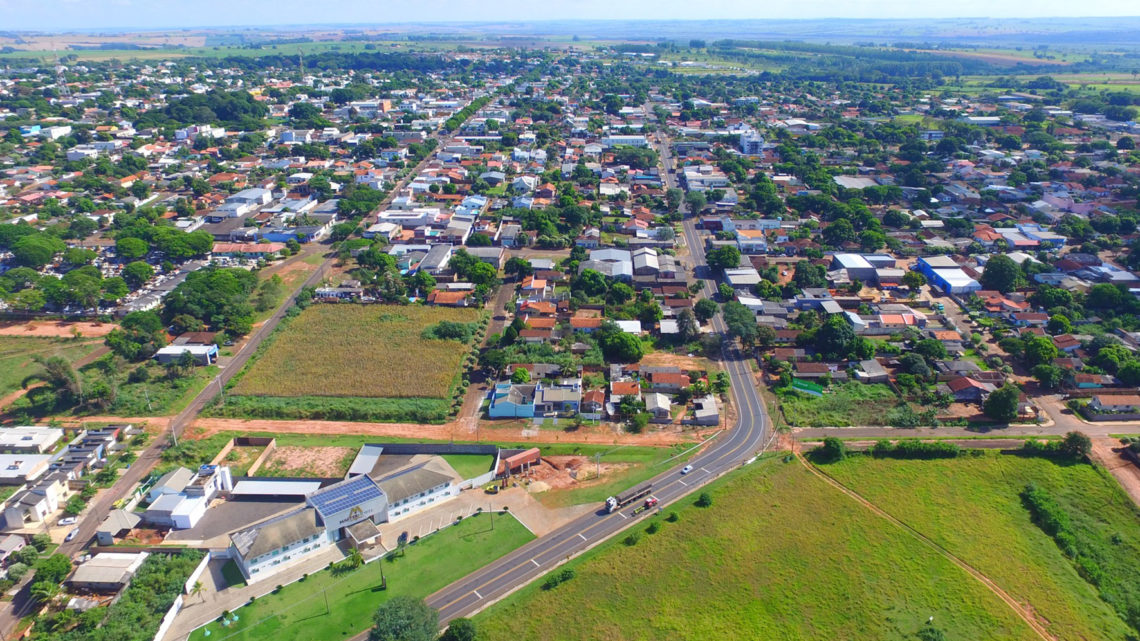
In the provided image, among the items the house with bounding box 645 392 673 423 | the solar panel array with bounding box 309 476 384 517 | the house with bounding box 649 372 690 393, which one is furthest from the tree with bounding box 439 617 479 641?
the house with bounding box 649 372 690 393

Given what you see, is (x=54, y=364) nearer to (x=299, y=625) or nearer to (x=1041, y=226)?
(x=299, y=625)

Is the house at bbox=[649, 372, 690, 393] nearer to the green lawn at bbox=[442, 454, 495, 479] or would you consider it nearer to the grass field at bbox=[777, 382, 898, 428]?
the grass field at bbox=[777, 382, 898, 428]

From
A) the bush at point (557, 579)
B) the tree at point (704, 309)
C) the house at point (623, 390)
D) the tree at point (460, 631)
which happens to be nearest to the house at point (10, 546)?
the tree at point (460, 631)

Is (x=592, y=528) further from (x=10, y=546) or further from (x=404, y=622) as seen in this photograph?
(x=10, y=546)

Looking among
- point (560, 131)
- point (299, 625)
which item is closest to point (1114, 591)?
point (299, 625)

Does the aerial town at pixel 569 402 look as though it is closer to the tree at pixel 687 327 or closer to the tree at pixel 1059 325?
the tree at pixel 1059 325

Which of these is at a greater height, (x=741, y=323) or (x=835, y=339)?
(x=741, y=323)

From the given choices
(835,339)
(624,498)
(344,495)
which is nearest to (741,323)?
(835,339)
